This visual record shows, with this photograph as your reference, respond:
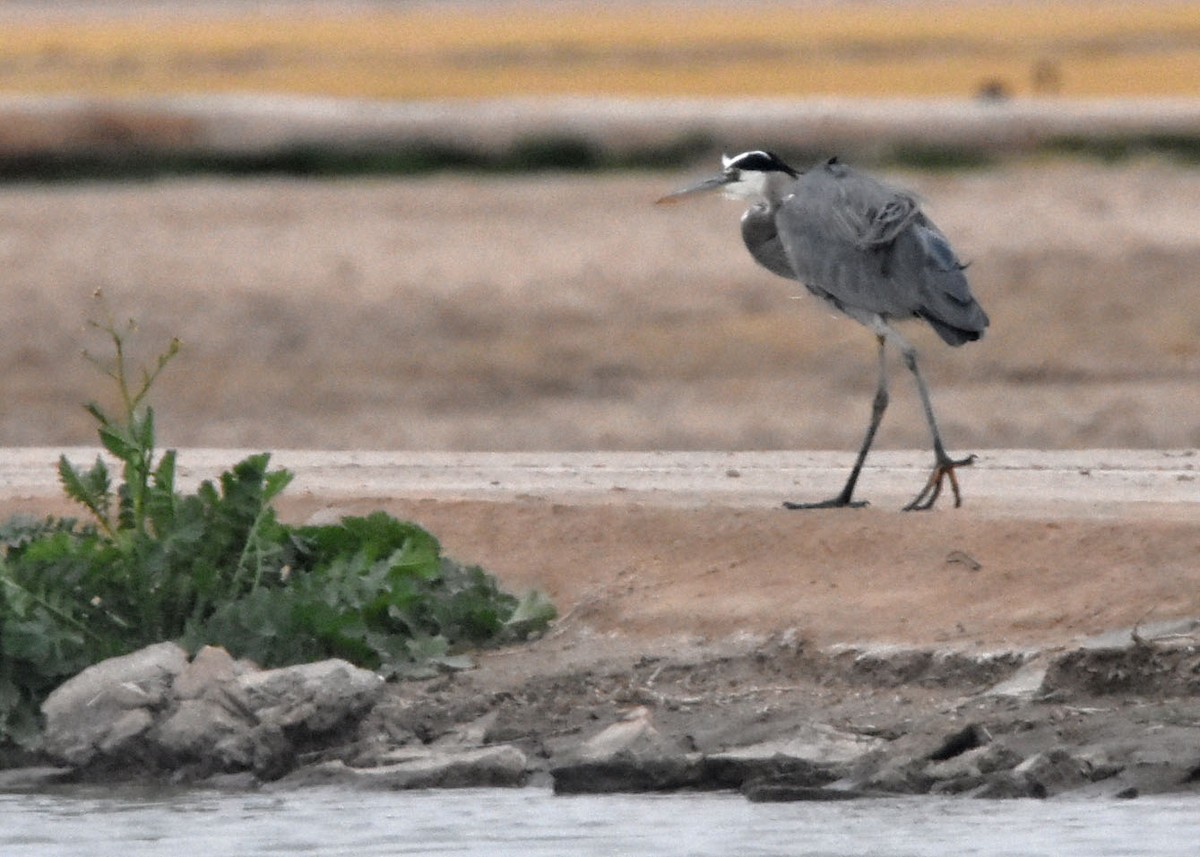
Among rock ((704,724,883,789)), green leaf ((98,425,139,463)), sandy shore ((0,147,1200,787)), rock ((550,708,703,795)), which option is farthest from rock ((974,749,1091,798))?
green leaf ((98,425,139,463))

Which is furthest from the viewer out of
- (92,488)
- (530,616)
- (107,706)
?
(530,616)

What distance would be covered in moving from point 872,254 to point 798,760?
2.57 metres

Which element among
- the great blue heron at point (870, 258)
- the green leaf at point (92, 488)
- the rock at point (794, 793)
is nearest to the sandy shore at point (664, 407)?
the rock at point (794, 793)

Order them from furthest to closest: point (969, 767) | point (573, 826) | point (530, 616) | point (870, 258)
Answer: point (870, 258) → point (530, 616) → point (969, 767) → point (573, 826)

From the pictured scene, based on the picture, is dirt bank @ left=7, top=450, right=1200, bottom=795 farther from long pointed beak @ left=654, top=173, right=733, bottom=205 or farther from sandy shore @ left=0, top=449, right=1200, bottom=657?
long pointed beak @ left=654, top=173, right=733, bottom=205

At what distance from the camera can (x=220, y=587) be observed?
1206 centimetres

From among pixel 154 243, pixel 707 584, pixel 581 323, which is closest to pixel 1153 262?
pixel 581 323

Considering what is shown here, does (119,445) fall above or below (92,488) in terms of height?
above

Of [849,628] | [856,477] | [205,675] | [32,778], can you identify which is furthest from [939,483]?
[32,778]

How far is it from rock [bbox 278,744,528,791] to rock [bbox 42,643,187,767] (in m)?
0.53

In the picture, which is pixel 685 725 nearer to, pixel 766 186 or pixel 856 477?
pixel 856 477

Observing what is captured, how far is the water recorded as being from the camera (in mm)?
10250

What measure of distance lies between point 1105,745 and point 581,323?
1299 cm

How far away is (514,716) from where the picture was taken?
1179cm
